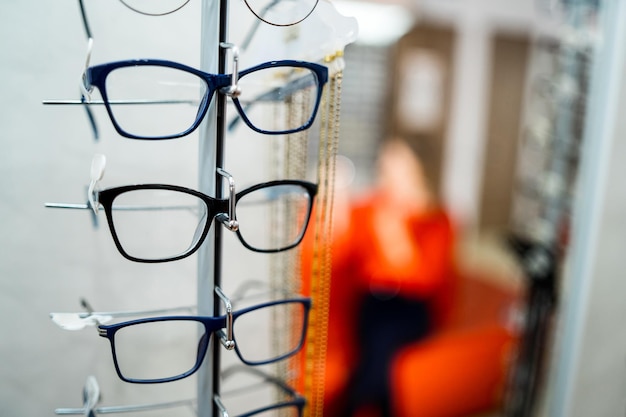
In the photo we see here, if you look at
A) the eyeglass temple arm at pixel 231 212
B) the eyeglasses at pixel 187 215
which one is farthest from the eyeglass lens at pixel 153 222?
the eyeglass temple arm at pixel 231 212

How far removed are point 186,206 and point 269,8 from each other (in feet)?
0.77

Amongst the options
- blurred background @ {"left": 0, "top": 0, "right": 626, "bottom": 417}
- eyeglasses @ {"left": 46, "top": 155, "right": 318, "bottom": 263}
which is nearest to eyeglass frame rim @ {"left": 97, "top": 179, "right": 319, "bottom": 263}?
eyeglasses @ {"left": 46, "top": 155, "right": 318, "bottom": 263}

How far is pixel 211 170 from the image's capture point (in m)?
0.52

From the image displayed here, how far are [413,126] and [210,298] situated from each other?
383 cm

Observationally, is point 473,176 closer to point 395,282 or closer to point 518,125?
point 518,125

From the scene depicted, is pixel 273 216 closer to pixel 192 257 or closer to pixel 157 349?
pixel 192 257

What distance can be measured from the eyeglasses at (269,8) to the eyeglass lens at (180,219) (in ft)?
0.58

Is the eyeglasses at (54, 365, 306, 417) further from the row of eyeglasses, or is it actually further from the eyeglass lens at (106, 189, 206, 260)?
the eyeglass lens at (106, 189, 206, 260)

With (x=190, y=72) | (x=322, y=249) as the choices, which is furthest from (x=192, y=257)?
(x=190, y=72)

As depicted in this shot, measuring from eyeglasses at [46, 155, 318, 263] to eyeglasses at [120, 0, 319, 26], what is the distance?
0.16m

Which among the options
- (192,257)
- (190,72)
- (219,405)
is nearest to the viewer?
(190,72)

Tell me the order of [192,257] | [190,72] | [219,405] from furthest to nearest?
[192,257], [219,405], [190,72]

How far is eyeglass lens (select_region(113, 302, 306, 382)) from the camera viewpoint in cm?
68

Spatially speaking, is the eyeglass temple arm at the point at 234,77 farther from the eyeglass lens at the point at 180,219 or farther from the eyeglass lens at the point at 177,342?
the eyeglass lens at the point at 177,342
